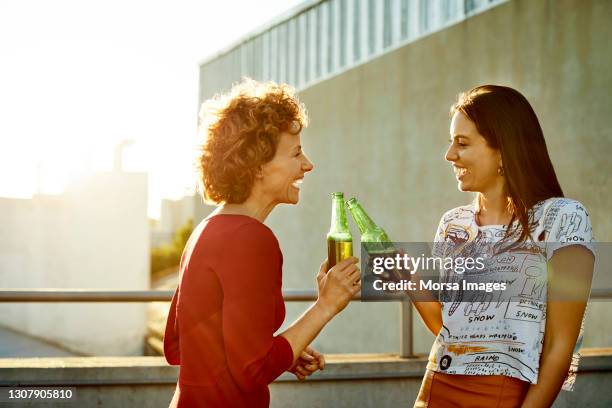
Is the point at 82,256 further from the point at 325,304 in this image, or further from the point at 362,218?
the point at 325,304

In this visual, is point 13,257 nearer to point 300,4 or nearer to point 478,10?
point 300,4

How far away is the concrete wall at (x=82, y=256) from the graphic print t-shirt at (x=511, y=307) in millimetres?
21860

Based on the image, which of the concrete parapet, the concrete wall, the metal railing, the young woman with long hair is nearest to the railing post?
the concrete parapet

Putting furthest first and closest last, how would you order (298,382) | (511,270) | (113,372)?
(298,382)
(113,372)
(511,270)

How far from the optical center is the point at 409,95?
12.7 meters

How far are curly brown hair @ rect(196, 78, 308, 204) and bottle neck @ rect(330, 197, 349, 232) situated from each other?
13.7 inches

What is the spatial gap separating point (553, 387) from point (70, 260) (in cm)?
2309

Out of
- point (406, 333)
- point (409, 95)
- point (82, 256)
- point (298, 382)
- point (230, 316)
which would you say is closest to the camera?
point (230, 316)

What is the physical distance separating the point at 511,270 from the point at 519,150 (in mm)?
332

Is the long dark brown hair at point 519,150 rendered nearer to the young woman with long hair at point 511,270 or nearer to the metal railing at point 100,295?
the young woman with long hair at point 511,270

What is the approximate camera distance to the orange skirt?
6.17ft

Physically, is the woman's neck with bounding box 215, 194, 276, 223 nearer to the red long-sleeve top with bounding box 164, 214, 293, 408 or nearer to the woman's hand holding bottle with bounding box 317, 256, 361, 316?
the red long-sleeve top with bounding box 164, 214, 293, 408

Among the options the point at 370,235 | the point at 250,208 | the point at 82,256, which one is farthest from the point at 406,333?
the point at 82,256

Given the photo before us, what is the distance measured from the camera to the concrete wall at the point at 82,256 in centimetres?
2242
